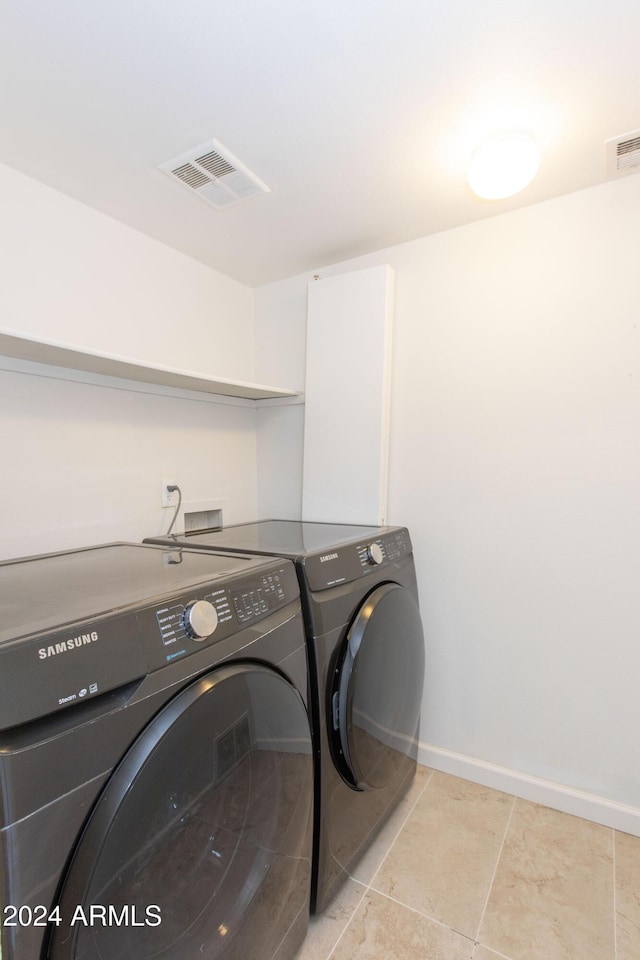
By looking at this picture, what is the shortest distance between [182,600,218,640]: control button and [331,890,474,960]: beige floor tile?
109 centimetres

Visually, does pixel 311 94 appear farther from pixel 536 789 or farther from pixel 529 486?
pixel 536 789

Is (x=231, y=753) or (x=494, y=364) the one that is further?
(x=494, y=364)

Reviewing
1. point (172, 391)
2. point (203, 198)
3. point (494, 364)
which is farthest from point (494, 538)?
point (203, 198)

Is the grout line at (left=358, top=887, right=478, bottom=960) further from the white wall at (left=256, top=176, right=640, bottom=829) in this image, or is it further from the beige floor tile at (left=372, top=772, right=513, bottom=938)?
the white wall at (left=256, top=176, right=640, bottom=829)

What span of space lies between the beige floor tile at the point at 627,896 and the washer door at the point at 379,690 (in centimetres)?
70

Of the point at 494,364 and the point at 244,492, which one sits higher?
the point at 494,364

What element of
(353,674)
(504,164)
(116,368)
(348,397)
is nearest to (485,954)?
(353,674)

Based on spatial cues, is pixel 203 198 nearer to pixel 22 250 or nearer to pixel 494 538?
pixel 22 250

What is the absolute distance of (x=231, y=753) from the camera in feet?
2.80

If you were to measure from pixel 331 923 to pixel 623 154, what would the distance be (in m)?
2.52

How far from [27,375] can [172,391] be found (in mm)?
580

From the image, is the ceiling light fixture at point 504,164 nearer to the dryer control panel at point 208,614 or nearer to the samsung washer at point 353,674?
the samsung washer at point 353,674

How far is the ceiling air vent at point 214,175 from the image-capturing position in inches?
55.2

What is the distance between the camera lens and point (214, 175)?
1499 millimetres
